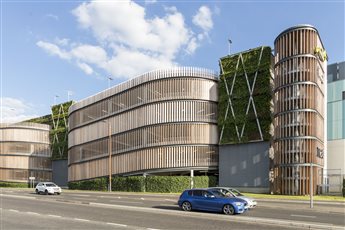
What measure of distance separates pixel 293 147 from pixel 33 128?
72.9m

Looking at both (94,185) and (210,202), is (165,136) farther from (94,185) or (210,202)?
(210,202)

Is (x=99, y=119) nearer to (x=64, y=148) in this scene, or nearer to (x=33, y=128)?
(x=64, y=148)

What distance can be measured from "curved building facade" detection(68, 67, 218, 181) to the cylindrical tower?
12400mm

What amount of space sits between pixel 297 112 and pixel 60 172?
216 ft

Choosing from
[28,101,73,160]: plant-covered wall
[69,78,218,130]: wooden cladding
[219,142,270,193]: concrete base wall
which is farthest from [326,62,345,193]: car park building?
[28,101,73,160]: plant-covered wall

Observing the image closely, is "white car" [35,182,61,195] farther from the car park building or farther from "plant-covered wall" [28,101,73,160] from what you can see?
"plant-covered wall" [28,101,73,160]

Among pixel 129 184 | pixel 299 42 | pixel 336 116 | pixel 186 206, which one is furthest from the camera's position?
pixel 336 116

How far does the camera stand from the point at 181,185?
53.4m

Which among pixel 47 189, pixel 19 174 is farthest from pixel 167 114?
pixel 19 174

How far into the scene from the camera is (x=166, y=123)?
60219 mm

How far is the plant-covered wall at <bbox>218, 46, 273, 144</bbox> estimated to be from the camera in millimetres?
54156

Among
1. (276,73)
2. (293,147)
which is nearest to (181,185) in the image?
(293,147)

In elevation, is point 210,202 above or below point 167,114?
below

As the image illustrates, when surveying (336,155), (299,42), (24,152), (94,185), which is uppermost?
(299,42)
